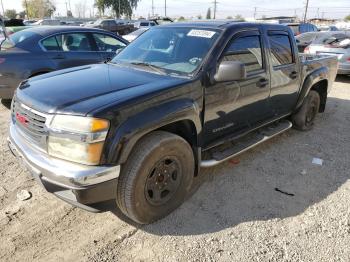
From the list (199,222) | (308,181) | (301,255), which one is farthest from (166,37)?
(301,255)

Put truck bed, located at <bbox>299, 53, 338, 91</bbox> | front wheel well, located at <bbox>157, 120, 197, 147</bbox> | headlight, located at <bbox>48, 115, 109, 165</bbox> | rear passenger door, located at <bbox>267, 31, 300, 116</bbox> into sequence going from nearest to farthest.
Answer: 1. headlight, located at <bbox>48, 115, 109, 165</bbox>
2. front wheel well, located at <bbox>157, 120, 197, 147</bbox>
3. rear passenger door, located at <bbox>267, 31, 300, 116</bbox>
4. truck bed, located at <bbox>299, 53, 338, 91</bbox>

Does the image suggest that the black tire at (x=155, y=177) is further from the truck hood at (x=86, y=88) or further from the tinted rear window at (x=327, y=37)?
the tinted rear window at (x=327, y=37)

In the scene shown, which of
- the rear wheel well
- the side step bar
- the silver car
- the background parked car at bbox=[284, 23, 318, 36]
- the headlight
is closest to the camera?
the headlight

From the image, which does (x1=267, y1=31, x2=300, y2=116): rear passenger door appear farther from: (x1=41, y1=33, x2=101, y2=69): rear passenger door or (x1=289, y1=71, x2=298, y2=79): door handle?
(x1=41, y1=33, x2=101, y2=69): rear passenger door

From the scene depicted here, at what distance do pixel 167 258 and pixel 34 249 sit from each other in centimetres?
113

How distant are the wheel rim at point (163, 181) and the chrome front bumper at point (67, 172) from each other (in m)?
0.45

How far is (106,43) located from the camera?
23.3ft

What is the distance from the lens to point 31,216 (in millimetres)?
3115

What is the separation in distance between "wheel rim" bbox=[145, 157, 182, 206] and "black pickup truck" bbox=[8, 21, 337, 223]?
0.01 m

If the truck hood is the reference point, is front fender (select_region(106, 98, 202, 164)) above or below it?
below

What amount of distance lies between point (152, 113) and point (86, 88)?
66 centimetres

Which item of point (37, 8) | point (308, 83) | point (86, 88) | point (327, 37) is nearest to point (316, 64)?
point (308, 83)

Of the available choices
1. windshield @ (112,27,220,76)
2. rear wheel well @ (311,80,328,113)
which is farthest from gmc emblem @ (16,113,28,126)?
rear wheel well @ (311,80,328,113)

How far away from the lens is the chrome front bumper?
2410 millimetres
